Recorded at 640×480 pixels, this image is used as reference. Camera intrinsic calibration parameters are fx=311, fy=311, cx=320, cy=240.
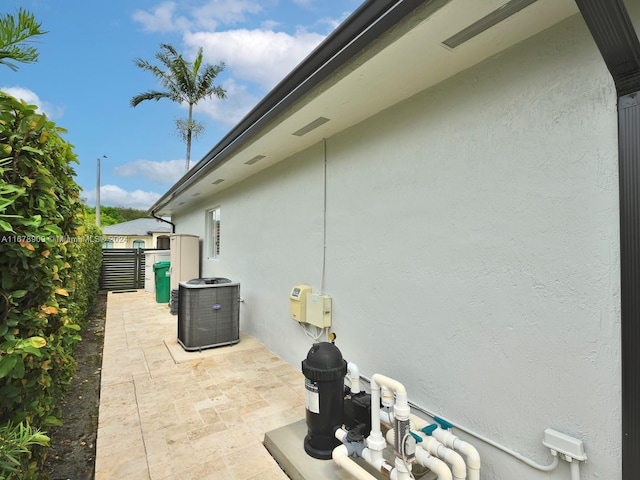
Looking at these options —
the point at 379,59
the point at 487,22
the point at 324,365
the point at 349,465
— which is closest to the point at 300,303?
the point at 324,365

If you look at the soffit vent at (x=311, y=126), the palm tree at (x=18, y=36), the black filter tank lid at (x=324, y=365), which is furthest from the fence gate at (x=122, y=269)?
the palm tree at (x=18, y=36)

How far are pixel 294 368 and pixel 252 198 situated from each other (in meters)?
2.96

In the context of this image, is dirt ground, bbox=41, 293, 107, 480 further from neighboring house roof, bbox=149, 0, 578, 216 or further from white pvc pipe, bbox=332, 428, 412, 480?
neighboring house roof, bbox=149, 0, 578, 216

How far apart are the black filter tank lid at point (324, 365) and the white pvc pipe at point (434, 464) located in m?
0.71

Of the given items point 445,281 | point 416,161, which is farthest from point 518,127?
point 445,281

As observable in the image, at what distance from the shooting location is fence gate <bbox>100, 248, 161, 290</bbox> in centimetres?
1188

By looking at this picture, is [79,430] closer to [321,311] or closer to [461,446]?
[321,311]

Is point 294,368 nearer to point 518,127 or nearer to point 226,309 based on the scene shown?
point 226,309

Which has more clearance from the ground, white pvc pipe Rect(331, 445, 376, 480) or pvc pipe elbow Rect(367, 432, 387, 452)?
pvc pipe elbow Rect(367, 432, 387, 452)

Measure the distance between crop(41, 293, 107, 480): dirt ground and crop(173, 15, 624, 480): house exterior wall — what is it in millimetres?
2447

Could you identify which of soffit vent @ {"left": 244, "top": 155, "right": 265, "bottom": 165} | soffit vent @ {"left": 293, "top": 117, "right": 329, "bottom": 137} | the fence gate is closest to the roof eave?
soffit vent @ {"left": 293, "top": 117, "right": 329, "bottom": 137}

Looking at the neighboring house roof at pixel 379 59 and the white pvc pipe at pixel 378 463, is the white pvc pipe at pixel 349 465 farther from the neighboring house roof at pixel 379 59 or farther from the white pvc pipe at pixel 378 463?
the neighboring house roof at pixel 379 59

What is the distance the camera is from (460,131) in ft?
7.38

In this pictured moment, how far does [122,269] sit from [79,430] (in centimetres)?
1071
